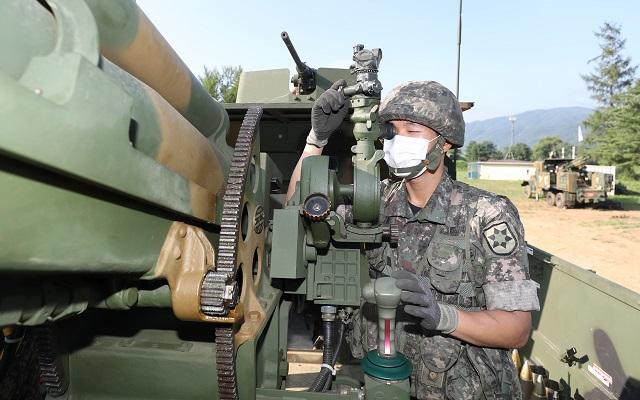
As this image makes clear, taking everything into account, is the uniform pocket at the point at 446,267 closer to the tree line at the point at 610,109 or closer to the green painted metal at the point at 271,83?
the green painted metal at the point at 271,83

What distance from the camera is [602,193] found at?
62.1 ft

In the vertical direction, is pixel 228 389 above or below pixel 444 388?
above

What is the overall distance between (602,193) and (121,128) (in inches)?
871

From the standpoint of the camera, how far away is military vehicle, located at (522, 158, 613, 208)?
62.2 ft

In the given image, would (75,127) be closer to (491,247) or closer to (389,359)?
(389,359)

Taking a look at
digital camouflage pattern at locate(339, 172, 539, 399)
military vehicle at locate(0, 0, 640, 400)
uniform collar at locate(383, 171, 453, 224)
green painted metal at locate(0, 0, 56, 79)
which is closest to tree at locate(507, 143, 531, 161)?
military vehicle at locate(0, 0, 640, 400)

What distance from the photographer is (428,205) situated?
2.58m

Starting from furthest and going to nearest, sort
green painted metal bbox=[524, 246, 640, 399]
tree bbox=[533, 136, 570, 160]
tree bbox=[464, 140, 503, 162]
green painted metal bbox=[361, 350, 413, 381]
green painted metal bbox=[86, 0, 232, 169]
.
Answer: tree bbox=[464, 140, 503, 162] < tree bbox=[533, 136, 570, 160] < green painted metal bbox=[524, 246, 640, 399] < green painted metal bbox=[361, 350, 413, 381] < green painted metal bbox=[86, 0, 232, 169]

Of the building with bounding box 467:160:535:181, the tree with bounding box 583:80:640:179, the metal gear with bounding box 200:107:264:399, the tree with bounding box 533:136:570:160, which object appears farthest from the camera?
the tree with bounding box 533:136:570:160

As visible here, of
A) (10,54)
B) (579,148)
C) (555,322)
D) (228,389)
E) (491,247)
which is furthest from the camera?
(579,148)

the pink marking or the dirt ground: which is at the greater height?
the pink marking

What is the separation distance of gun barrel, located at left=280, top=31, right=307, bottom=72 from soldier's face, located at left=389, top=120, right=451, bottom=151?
2240mm

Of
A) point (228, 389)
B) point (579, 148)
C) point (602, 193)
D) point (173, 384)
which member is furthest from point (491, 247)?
point (579, 148)

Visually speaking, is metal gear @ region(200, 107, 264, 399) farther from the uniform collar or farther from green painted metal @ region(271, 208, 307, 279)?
the uniform collar
